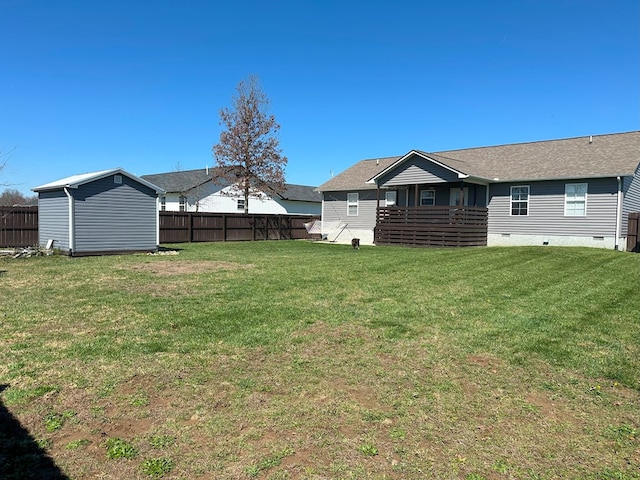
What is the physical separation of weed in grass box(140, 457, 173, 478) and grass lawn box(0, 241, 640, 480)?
2 centimetres

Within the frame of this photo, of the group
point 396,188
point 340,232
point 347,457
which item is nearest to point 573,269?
point 347,457

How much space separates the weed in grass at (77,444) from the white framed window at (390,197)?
2171 centimetres

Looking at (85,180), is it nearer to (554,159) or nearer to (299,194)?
(554,159)

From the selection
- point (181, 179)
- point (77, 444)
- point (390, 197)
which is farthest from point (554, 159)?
point (181, 179)

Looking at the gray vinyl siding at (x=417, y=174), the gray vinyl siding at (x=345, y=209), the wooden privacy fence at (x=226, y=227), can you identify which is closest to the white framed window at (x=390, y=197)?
the gray vinyl siding at (x=345, y=209)

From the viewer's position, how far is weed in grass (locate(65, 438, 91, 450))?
9.70ft

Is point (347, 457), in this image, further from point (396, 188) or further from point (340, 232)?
point (340, 232)

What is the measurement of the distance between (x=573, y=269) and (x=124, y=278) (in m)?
10.5

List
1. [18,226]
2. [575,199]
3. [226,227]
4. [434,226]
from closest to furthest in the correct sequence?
[18,226] → [575,199] → [434,226] → [226,227]

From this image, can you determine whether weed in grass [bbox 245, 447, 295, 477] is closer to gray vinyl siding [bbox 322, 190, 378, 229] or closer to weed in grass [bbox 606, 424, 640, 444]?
weed in grass [bbox 606, 424, 640, 444]

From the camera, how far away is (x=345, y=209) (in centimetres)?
2630

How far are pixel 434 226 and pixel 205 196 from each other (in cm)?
2181

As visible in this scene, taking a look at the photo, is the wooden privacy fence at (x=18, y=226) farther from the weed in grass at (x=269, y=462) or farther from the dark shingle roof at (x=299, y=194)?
the dark shingle roof at (x=299, y=194)

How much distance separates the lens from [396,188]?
75.9 feet
